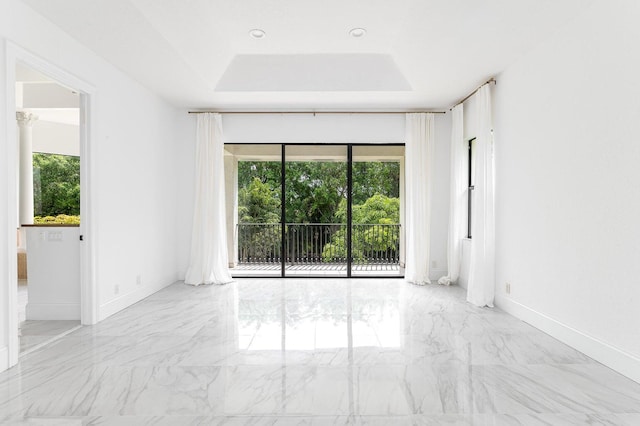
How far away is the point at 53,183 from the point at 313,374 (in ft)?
23.0

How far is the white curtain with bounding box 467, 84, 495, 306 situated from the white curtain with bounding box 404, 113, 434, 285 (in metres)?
1.22

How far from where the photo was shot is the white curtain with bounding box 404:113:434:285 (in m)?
5.60

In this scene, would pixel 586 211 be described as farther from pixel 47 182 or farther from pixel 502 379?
pixel 47 182

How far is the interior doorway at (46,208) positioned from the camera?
12.4 feet

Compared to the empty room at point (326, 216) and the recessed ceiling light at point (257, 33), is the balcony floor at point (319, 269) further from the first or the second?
the recessed ceiling light at point (257, 33)

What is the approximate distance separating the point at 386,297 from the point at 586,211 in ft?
8.25

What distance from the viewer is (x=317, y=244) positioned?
21.7 feet

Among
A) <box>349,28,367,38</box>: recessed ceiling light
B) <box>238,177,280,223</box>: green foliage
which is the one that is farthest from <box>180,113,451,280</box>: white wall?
<box>349,28,367,38</box>: recessed ceiling light

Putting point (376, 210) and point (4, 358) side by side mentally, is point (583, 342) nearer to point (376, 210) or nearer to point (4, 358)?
point (376, 210)

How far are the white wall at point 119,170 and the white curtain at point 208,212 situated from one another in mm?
371

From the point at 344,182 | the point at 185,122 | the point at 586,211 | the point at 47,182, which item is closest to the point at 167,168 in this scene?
the point at 185,122

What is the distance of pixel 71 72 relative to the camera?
3.38 m

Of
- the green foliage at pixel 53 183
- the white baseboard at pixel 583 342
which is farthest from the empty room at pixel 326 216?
the green foliage at pixel 53 183

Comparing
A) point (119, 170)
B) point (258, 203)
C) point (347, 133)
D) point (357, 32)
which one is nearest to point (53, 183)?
point (119, 170)
